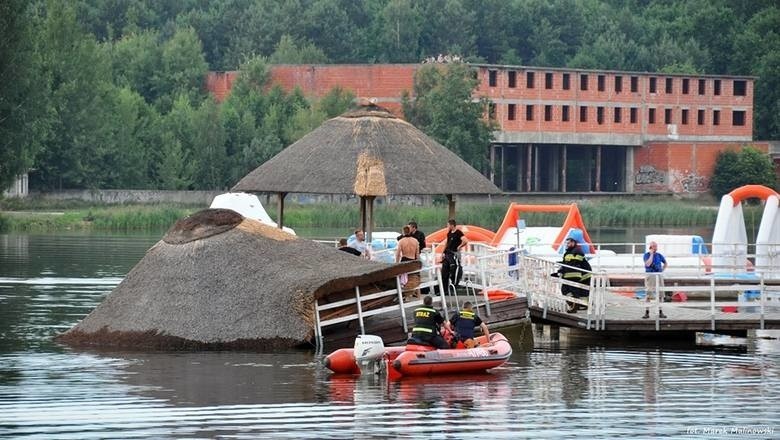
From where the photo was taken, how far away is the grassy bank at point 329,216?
3295 inches

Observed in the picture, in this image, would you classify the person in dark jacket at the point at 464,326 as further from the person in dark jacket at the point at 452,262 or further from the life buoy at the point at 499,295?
the life buoy at the point at 499,295

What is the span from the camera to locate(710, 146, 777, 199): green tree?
117 metres

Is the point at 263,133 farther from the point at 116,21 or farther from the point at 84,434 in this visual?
the point at 84,434

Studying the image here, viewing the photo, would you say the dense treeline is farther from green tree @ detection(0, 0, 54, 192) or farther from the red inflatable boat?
the red inflatable boat

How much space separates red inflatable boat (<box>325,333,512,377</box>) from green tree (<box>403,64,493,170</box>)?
74.7m

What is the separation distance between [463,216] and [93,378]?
61.6 metres

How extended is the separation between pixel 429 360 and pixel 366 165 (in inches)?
426

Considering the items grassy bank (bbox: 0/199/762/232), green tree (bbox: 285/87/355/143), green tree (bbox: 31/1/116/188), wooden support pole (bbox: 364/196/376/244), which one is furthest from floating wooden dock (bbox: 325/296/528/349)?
green tree (bbox: 285/87/355/143)

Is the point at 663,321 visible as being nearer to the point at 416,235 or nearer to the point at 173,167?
the point at 416,235

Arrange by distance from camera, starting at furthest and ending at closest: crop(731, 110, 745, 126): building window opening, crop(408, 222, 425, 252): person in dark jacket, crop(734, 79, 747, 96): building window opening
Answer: crop(731, 110, 745, 126): building window opening → crop(734, 79, 747, 96): building window opening → crop(408, 222, 425, 252): person in dark jacket

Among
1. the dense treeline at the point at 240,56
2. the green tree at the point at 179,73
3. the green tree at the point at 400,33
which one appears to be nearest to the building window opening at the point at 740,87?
the dense treeline at the point at 240,56

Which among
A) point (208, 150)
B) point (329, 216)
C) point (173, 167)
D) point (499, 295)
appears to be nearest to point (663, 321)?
point (499, 295)

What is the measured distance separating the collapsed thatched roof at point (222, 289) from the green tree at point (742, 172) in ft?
286

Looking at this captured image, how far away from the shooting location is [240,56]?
145m
